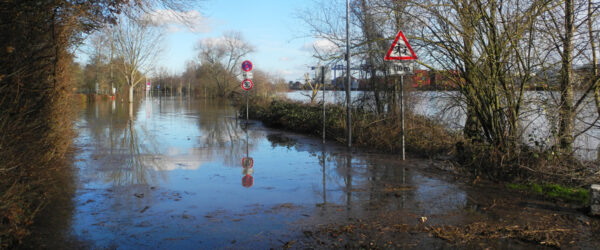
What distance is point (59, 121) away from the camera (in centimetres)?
809

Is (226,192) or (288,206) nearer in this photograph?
(288,206)

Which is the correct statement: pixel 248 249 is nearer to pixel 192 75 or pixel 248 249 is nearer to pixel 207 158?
pixel 207 158

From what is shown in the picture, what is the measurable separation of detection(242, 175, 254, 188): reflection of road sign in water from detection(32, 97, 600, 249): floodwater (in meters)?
0.02

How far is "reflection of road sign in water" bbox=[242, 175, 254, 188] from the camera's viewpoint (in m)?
7.63

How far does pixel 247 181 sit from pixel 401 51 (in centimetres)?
Result: 411

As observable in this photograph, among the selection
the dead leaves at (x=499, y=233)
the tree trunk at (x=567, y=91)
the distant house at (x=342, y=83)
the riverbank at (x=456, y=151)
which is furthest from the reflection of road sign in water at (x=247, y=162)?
the tree trunk at (x=567, y=91)

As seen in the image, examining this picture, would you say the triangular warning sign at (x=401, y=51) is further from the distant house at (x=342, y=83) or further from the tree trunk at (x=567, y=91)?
the distant house at (x=342, y=83)

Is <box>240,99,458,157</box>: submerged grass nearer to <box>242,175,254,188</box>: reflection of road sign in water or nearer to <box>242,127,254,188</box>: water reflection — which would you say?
<box>242,127,254,188</box>: water reflection

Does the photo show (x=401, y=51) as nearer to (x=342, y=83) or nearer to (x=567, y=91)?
(x=567, y=91)

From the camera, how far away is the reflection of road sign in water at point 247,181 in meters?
7.63

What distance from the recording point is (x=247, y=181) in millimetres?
7902

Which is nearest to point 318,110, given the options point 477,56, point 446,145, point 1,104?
point 446,145

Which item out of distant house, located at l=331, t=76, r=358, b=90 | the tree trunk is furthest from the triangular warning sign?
distant house, located at l=331, t=76, r=358, b=90

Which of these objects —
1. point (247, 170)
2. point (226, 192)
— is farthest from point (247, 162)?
point (226, 192)
